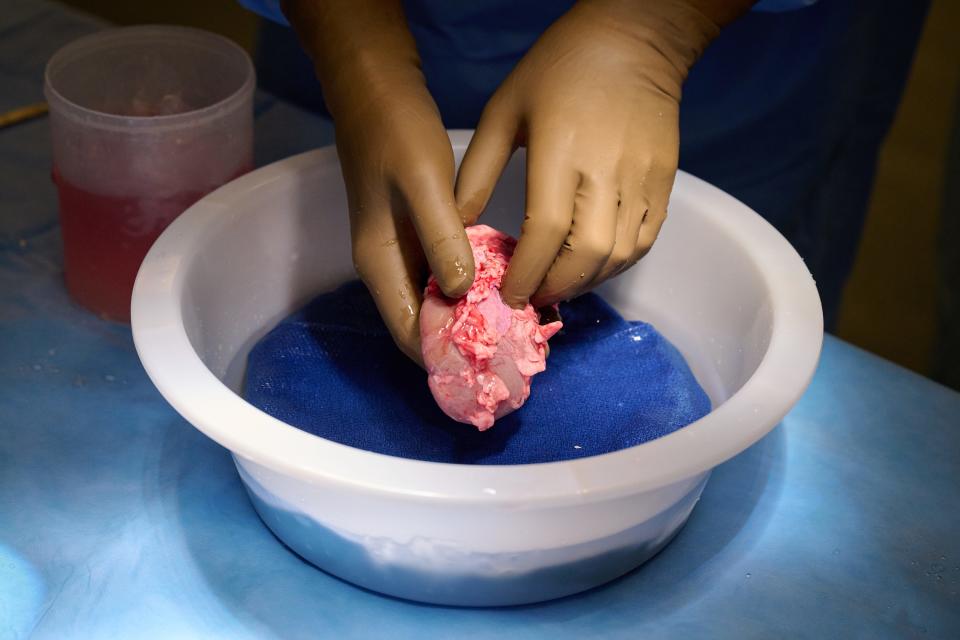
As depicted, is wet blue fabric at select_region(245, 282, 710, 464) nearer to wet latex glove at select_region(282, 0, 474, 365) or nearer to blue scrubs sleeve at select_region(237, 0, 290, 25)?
wet latex glove at select_region(282, 0, 474, 365)

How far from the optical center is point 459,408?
3.30 feet

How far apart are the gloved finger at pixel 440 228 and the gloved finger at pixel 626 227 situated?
0.15m

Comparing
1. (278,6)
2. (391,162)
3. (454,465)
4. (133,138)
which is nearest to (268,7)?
(278,6)

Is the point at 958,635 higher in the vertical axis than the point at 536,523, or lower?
lower

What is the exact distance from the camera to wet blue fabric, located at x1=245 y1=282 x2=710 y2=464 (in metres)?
1.08

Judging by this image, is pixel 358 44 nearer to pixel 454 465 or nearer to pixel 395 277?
pixel 395 277

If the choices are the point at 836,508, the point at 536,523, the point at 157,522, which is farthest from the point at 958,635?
the point at 157,522

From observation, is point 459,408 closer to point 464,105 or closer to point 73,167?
point 73,167

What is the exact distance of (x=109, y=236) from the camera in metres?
1.26

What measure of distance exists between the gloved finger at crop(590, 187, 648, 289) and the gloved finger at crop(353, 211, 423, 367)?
0.61 ft

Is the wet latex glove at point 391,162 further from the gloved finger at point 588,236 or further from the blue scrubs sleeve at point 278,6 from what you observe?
the blue scrubs sleeve at point 278,6

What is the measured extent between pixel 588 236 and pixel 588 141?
10cm

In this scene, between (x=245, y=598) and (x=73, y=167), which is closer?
(x=245, y=598)

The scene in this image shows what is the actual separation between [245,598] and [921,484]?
0.73 m
